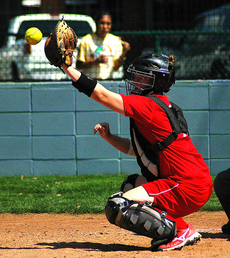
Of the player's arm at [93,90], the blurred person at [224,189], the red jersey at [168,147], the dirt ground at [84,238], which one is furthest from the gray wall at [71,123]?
the player's arm at [93,90]

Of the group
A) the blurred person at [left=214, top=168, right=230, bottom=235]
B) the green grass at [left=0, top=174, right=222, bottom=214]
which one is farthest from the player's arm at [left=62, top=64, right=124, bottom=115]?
the green grass at [left=0, top=174, right=222, bottom=214]

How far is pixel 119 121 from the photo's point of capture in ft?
21.3

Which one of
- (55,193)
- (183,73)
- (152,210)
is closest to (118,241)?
(152,210)

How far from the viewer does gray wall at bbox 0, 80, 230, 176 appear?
256 inches

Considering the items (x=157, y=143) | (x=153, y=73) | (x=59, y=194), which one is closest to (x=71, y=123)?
(x=59, y=194)

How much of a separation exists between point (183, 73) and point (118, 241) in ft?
13.4

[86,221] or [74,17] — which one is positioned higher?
[74,17]

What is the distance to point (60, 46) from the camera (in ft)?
9.14

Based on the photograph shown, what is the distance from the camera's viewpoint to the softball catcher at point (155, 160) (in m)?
2.88

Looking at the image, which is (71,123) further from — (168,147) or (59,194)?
(168,147)

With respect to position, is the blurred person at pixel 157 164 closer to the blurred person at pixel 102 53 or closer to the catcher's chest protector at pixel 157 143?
the catcher's chest protector at pixel 157 143

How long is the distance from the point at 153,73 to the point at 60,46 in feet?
2.66

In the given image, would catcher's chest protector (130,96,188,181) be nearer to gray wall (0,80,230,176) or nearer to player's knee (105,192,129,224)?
player's knee (105,192,129,224)

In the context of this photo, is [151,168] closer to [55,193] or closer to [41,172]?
[55,193]
